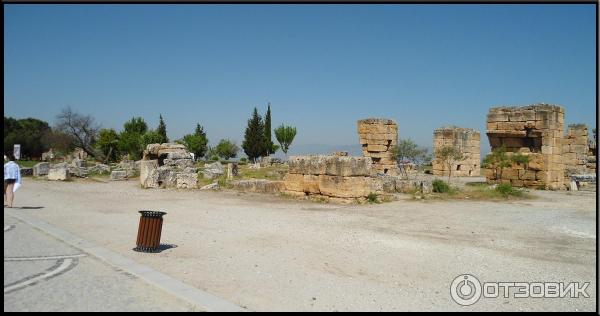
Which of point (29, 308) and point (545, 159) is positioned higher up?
point (545, 159)

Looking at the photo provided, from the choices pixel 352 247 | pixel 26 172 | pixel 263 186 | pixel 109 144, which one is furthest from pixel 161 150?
pixel 109 144

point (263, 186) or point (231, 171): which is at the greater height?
point (231, 171)

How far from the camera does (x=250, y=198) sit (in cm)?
1598

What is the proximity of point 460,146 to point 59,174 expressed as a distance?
23446 mm

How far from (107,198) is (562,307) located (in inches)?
564

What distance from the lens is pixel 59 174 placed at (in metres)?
24.5

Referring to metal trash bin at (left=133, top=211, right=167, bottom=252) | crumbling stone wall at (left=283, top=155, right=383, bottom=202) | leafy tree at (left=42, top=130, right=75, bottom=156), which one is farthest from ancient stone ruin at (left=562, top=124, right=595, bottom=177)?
leafy tree at (left=42, top=130, right=75, bottom=156)

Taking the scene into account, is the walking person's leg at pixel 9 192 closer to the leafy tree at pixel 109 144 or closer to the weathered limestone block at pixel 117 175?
the weathered limestone block at pixel 117 175

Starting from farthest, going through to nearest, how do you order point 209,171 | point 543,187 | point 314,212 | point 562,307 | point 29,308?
1. point 209,171
2. point 543,187
3. point 314,212
4. point 562,307
5. point 29,308

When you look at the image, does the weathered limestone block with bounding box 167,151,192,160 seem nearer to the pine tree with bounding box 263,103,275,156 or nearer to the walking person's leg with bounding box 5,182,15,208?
the walking person's leg with bounding box 5,182,15,208

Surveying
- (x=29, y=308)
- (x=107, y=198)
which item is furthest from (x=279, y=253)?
(x=107, y=198)

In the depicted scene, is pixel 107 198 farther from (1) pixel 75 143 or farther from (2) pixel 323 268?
(1) pixel 75 143

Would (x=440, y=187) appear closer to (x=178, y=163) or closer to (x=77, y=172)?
(x=178, y=163)

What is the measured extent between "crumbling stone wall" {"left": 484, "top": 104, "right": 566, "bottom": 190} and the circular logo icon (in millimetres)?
15829
